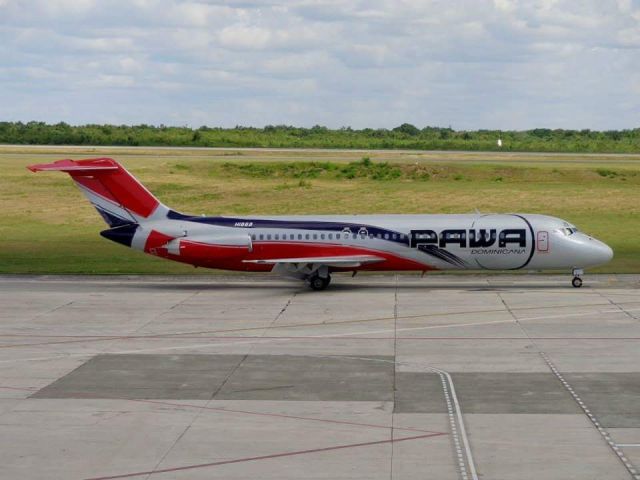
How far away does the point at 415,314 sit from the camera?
4062cm

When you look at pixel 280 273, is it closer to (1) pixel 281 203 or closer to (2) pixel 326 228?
(2) pixel 326 228

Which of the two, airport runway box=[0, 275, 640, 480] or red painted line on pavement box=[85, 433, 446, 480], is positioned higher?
red painted line on pavement box=[85, 433, 446, 480]

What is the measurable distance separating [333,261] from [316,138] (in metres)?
116

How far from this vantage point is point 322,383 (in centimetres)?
2922

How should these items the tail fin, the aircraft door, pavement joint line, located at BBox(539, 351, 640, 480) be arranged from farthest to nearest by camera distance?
the tail fin
the aircraft door
pavement joint line, located at BBox(539, 351, 640, 480)

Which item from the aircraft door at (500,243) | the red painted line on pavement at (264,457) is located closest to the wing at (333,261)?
the aircraft door at (500,243)

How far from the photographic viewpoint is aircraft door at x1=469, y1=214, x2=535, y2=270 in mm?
46688

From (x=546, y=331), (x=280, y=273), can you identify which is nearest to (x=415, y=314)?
(x=546, y=331)

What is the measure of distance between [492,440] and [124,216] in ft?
93.0

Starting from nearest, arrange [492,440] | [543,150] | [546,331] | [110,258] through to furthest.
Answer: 1. [492,440]
2. [546,331]
3. [110,258]
4. [543,150]

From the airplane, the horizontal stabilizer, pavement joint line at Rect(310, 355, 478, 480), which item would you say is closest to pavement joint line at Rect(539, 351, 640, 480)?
pavement joint line at Rect(310, 355, 478, 480)

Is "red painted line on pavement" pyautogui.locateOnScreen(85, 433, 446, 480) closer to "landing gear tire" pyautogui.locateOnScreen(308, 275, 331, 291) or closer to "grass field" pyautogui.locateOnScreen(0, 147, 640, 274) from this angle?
"landing gear tire" pyautogui.locateOnScreen(308, 275, 331, 291)

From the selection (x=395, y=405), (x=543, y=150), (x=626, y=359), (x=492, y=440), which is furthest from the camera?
(x=543, y=150)

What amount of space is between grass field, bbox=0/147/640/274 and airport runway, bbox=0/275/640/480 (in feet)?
58.6
